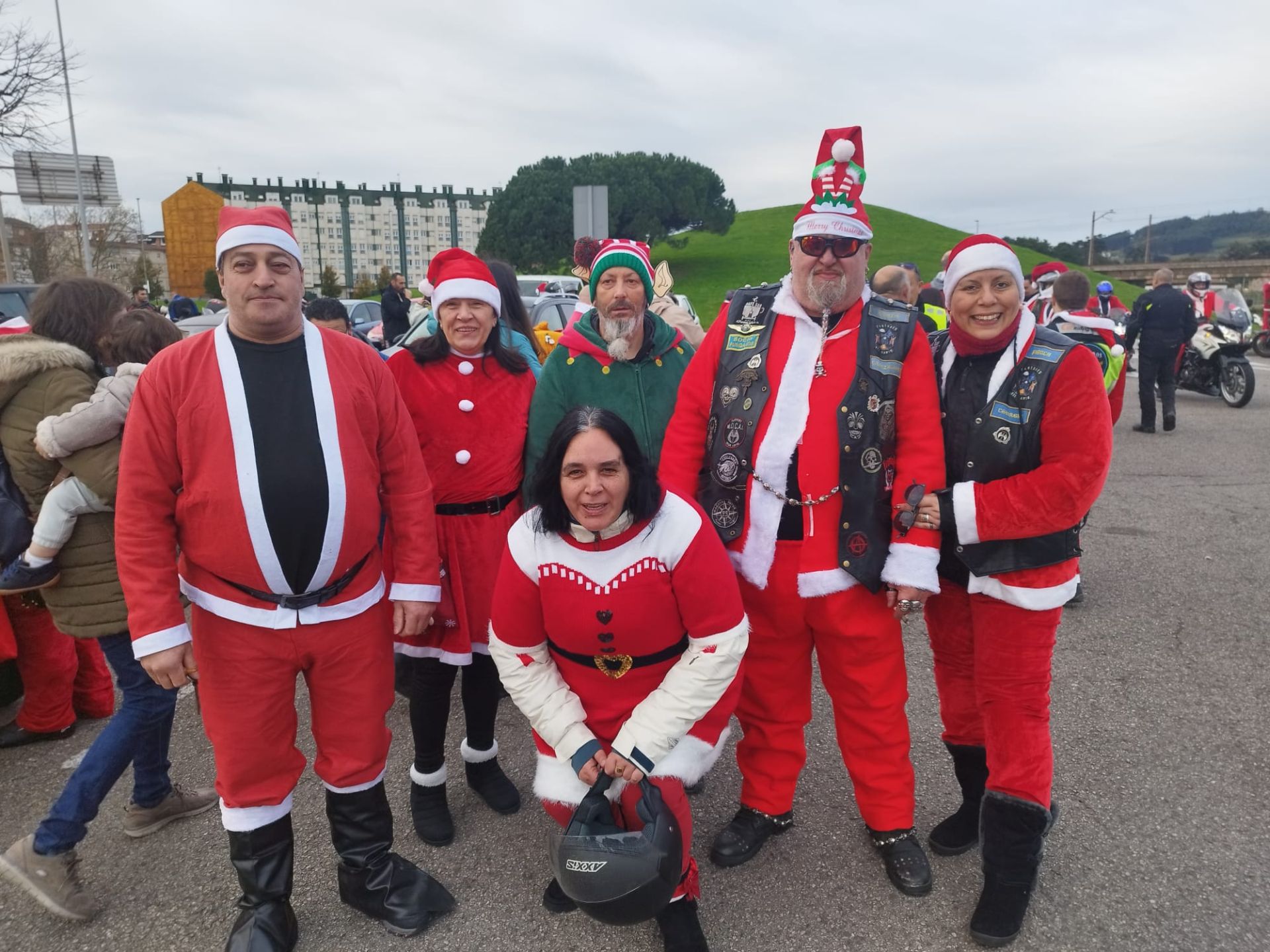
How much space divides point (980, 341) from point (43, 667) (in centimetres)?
382

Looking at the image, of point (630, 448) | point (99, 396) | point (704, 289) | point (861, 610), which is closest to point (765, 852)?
point (861, 610)

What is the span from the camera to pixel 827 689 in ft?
8.75

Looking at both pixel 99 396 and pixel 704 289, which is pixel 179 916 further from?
pixel 704 289

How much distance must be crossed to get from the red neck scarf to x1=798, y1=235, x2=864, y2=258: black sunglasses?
0.37m

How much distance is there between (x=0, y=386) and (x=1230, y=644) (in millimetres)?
5479

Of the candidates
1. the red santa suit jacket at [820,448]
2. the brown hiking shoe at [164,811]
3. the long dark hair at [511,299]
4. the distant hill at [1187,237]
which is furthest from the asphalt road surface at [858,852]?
the distant hill at [1187,237]

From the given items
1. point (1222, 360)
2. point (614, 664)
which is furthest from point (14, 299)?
point (1222, 360)

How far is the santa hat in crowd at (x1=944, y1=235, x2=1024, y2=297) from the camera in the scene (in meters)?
2.33

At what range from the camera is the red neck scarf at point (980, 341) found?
92.1 inches

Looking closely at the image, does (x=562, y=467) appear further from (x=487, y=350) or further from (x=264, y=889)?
(x=264, y=889)

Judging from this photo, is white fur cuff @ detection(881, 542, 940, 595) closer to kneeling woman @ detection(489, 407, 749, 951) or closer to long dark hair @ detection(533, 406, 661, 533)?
kneeling woman @ detection(489, 407, 749, 951)

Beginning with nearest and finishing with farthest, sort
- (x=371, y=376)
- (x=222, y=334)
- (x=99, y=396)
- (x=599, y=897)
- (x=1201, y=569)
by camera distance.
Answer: (x=599, y=897), (x=222, y=334), (x=371, y=376), (x=99, y=396), (x=1201, y=569)

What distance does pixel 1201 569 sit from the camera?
17.5 feet

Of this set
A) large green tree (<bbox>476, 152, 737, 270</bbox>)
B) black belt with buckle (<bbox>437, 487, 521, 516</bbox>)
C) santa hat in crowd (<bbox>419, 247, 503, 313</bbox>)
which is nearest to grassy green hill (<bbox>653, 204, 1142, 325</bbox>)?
large green tree (<bbox>476, 152, 737, 270</bbox>)
